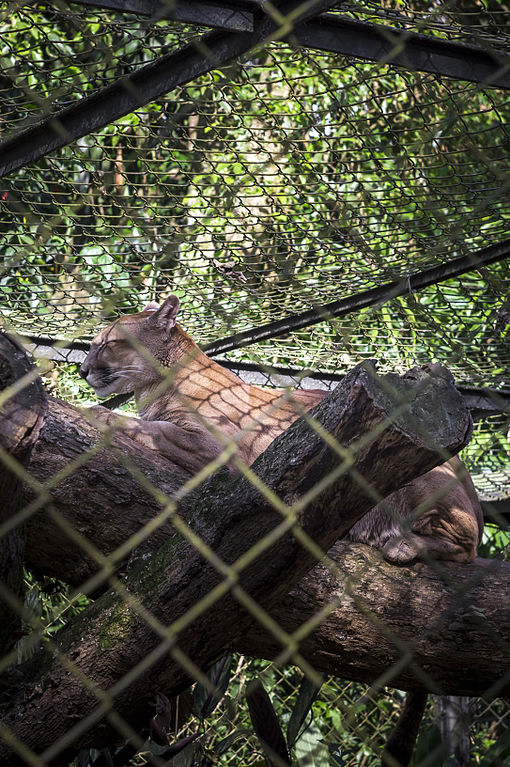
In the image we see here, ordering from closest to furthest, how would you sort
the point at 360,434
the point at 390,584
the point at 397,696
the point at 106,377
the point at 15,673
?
the point at 360,434 → the point at 15,673 → the point at 390,584 → the point at 106,377 → the point at 397,696

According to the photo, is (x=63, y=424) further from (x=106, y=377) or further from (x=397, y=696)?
(x=397, y=696)

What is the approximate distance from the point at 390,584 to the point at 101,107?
1.82 metres

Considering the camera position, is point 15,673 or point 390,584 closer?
point 15,673

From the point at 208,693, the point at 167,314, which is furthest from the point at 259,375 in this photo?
the point at 208,693

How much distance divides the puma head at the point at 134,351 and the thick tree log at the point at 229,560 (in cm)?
214

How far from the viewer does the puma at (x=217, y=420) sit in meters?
3.13

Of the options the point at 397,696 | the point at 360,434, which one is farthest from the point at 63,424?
the point at 397,696

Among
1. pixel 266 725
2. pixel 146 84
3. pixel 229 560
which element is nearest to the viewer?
pixel 229 560

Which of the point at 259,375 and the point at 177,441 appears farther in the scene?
the point at 259,375

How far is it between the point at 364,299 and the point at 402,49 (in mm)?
1412

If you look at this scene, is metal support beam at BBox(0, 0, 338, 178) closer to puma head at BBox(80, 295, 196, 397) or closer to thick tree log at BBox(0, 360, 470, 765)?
thick tree log at BBox(0, 360, 470, 765)

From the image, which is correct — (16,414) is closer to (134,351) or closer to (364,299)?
(364,299)

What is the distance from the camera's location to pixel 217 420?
3703 mm

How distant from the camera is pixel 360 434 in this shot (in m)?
1.71
